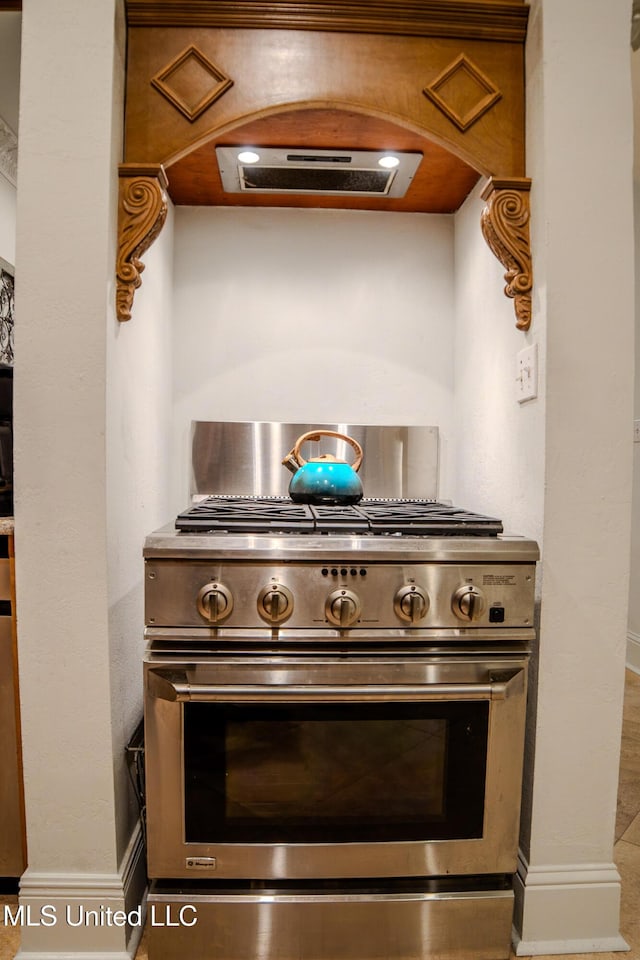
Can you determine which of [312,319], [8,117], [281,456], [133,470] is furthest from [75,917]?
[8,117]

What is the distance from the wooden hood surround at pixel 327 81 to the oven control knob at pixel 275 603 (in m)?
0.68

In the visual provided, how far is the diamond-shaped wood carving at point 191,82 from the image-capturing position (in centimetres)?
128

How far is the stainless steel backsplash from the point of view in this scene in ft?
6.26

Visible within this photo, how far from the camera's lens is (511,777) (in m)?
1.20

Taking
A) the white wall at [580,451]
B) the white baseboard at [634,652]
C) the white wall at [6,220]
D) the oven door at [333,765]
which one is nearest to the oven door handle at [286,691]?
the oven door at [333,765]

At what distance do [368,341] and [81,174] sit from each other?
102cm

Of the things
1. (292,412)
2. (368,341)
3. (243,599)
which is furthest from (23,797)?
(368,341)

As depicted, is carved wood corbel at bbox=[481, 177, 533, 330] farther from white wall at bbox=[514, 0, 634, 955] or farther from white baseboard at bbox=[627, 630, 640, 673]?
white baseboard at bbox=[627, 630, 640, 673]

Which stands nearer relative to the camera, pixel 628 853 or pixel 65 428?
pixel 65 428

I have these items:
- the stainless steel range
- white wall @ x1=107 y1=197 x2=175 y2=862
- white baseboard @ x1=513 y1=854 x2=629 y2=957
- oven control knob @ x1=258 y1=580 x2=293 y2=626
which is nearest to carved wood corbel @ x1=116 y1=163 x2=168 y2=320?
white wall @ x1=107 y1=197 x2=175 y2=862

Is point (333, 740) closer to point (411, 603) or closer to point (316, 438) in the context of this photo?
point (411, 603)

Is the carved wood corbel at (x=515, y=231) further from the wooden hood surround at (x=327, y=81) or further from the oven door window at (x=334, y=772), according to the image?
the oven door window at (x=334, y=772)

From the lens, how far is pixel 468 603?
117 cm

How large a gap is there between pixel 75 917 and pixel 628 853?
4.60ft
